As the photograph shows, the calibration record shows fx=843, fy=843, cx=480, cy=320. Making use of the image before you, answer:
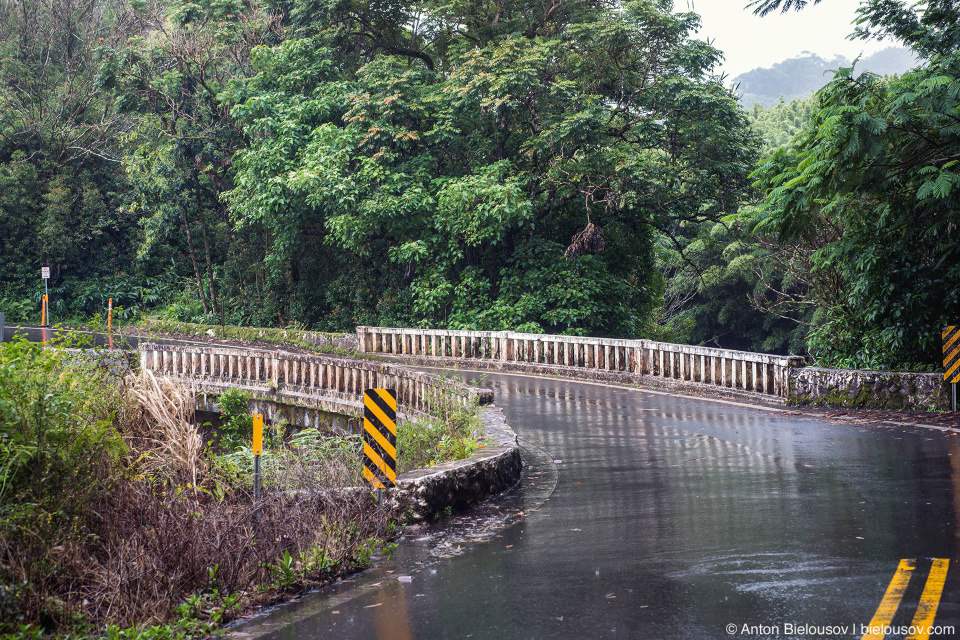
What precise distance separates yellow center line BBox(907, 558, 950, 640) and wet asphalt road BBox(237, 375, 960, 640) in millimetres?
47

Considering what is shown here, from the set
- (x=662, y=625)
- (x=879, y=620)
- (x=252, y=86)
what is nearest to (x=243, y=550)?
(x=662, y=625)

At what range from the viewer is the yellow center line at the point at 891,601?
5.18m

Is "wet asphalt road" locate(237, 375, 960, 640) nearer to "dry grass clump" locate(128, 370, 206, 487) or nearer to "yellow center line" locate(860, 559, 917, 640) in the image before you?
"yellow center line" locate(860, 559, 917, 640)

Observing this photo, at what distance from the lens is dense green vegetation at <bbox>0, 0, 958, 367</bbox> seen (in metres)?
16.5

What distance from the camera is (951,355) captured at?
44.8 ft

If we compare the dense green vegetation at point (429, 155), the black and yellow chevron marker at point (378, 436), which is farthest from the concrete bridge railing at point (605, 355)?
the black and yellow chevron marker at point (378, 436)

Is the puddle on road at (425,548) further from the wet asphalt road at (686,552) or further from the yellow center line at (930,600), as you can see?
the yellow center line at (930,600)

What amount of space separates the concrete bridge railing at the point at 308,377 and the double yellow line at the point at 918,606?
783 centimetres

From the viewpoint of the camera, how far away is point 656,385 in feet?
61.2

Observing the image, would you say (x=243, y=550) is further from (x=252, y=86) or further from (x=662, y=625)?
(x=252, y=86)

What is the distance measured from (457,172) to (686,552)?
24504 mm

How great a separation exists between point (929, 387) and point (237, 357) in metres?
14.8

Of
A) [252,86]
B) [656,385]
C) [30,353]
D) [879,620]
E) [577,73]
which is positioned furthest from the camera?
[252,86]

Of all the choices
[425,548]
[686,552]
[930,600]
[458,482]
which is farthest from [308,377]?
[930,600]
